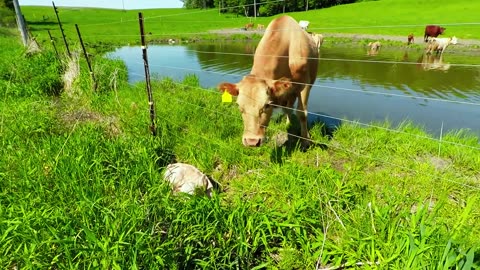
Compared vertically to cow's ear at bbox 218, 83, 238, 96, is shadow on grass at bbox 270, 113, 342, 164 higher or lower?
lower

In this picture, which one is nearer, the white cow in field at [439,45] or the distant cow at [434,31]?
the white cow in field at [439,45]

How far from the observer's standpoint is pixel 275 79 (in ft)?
17.9

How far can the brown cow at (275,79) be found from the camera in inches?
180

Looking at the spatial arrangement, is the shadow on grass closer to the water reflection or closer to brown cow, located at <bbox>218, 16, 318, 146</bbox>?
brown cow, located at <bbox>218, 16, 318, 146</bbox>

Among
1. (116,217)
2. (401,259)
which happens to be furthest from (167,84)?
(401,259)

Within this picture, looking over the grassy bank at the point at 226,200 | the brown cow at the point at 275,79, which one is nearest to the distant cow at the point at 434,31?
the grassy bank at the point at 226,200

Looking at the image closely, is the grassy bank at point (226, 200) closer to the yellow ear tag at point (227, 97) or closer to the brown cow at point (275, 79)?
the brown cow at point (275, 79)

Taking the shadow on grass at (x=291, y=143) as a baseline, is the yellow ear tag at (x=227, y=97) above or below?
above

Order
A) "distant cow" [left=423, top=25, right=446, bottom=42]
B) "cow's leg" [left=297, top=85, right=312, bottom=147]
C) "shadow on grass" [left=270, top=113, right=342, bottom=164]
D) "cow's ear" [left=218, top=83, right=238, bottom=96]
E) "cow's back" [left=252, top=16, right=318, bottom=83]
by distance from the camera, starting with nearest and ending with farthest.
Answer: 1. "cow's ear" [left=218, top=83, right=238, bottom=96]
2. "shadow on grass" [left=270, top=113, right=342, bottom=164]
3. "cow's back" [left=252, top=16, right=318, bottom=83]
4. "cow's leg" [left=297, top=85, right=312, bottom=147]
5. "distant cow" [left=423, top=25, right=446, bottom=42]

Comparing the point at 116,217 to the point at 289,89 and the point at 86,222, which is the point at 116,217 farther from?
the point at 289,89

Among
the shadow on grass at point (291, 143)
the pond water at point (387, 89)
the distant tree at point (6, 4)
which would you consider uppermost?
the distant tree at point (6, 4)

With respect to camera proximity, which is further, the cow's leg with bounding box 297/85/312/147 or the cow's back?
the cow's leg with bounding box 297/85/312/147

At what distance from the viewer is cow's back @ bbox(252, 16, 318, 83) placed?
5.48m

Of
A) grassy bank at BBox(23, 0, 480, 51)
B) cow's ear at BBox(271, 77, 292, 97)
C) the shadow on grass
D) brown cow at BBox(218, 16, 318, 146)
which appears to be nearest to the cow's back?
brown cow at BBox(218, 16, 318, 146)
